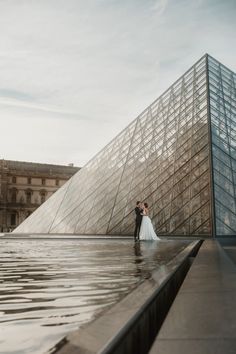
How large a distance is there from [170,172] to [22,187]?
68294 millimetres

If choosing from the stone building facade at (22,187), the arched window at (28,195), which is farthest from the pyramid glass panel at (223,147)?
the arched window at (28,195)

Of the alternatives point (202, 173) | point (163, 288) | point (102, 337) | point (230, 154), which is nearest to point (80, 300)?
point (163, 288)

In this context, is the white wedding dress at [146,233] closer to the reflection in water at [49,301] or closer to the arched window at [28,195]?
the reflection in water at [49,301]

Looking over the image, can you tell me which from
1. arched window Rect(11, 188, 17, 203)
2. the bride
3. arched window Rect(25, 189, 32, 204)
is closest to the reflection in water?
the bride

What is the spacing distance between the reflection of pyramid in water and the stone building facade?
56.5 meters

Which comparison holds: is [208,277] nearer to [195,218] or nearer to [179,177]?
[195,218]

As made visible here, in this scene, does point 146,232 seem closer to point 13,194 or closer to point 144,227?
point 144,227

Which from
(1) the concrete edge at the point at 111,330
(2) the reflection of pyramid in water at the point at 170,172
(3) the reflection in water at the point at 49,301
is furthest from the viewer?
(2) the reflection of pyramid in water at the point at 170,172

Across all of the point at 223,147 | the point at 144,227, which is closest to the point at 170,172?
the point at 223,147

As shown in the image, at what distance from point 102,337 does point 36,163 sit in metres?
91.1

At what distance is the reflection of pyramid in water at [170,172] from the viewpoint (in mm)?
18031

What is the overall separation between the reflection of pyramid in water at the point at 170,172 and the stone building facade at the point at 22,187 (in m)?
56.5

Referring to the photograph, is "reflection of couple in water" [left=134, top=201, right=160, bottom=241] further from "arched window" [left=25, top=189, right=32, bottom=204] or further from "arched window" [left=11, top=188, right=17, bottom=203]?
"arched window" [left=25, top=189, right=32, bottom=204]

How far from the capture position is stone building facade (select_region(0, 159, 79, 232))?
3290 inches
